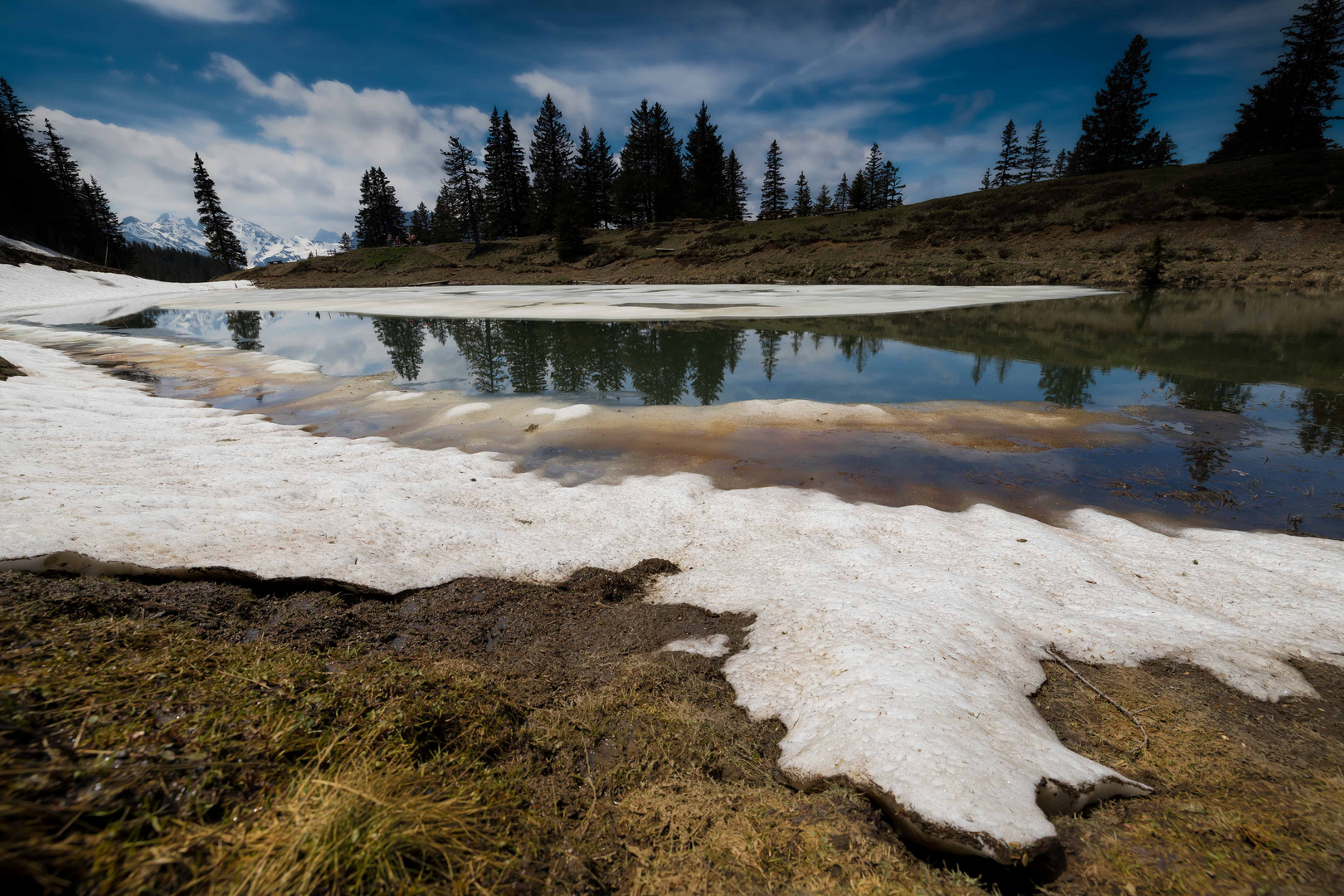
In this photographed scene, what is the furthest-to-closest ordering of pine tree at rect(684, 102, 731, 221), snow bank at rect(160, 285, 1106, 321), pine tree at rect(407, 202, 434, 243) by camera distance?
pine tree at rect(407, 202, 434, 243)
pine tree at rect(684, 102, 731, 221)
snow bank at rect(160, 285, 1106, 321)

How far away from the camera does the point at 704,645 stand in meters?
3.82

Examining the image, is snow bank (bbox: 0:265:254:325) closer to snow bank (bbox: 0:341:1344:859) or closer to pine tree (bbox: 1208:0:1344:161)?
snow bank (bbox: 0:341:1344:859)

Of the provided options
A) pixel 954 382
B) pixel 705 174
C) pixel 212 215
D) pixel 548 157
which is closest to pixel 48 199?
pixel 212 215

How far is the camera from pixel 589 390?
13219mm

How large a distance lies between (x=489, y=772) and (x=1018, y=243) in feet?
185

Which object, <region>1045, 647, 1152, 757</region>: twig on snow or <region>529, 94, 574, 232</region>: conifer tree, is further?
<region>529, 94, 574, 232</region>: conifer tree

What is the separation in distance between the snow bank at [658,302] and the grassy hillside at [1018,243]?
6753 millimetres

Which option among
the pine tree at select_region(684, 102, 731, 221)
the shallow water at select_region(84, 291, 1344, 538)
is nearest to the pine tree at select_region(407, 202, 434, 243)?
the pine tree at select_region(684, 102, 731, 221)

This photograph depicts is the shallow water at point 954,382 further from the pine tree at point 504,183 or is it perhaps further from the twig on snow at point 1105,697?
the pine tree at point 504,183

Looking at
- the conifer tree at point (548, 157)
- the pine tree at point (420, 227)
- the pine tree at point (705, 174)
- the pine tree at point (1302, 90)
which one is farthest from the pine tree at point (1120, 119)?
the pine tree at point (420, 227)

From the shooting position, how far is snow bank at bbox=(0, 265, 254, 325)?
34.1 meters

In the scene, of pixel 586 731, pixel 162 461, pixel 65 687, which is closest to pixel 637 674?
pixel 586 731

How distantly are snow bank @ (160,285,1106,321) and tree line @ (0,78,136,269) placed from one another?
148 feet

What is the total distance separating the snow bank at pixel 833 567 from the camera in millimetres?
2650
